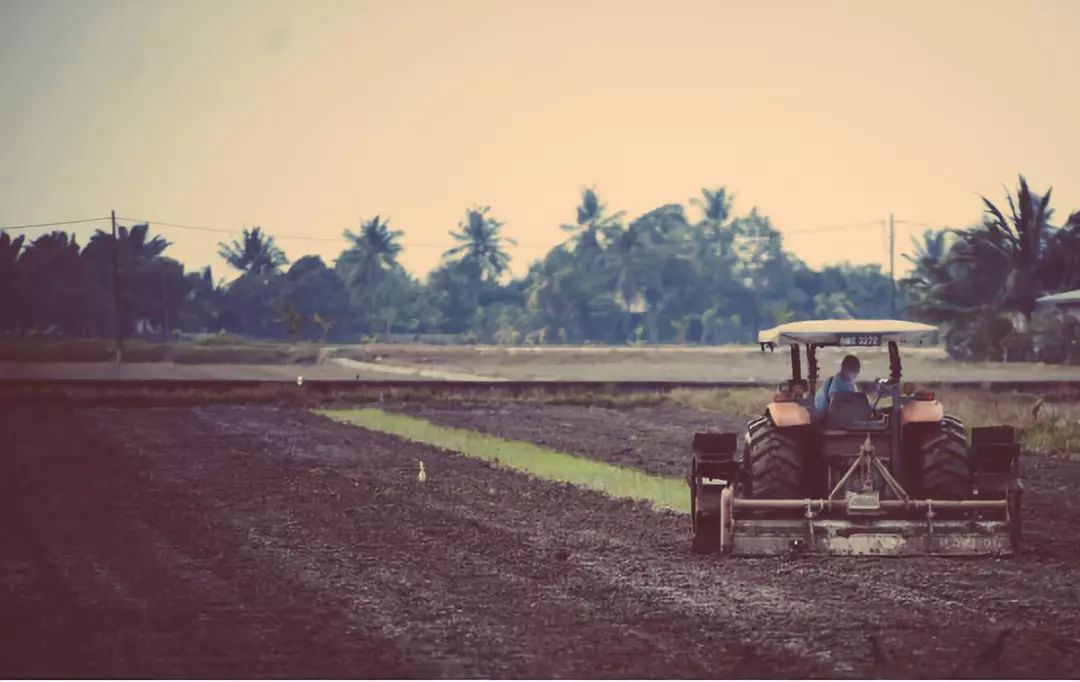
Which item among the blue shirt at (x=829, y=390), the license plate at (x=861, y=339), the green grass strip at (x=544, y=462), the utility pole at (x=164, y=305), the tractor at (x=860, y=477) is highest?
the utility pole at (x=164, y=305)

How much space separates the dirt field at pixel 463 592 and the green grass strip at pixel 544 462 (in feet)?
2.69

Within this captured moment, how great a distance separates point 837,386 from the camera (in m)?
12.7

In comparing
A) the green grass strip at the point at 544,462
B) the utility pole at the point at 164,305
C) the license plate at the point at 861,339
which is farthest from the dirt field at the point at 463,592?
the utility pole at the point at 164,305

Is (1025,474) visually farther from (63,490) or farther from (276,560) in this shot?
(63,490)

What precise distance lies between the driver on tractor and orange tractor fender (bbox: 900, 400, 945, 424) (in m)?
0.49

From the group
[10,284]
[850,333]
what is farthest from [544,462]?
[10,284]

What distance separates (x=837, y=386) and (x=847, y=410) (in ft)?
0.83

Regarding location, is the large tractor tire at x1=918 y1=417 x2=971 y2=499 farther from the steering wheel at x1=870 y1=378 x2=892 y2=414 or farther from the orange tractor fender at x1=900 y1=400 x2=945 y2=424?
the steering wheel at x1=870 y1=378 x2=892 y2=414

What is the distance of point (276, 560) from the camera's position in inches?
529

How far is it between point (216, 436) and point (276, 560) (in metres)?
16.2

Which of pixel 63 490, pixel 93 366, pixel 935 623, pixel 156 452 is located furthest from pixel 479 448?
pixel 93 366

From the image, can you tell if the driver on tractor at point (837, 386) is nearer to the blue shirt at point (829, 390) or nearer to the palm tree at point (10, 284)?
the blue shirt at point (829, 390)

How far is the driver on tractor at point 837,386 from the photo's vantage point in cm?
1250

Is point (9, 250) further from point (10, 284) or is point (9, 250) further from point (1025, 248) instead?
point (1025, 248)
